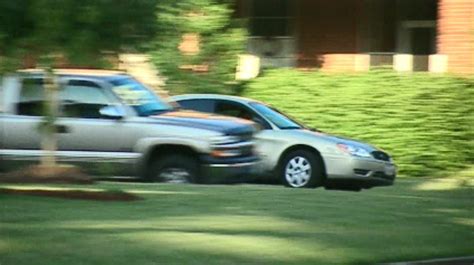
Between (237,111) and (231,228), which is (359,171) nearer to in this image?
(237,111)

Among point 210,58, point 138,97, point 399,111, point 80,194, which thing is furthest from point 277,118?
point 80,194

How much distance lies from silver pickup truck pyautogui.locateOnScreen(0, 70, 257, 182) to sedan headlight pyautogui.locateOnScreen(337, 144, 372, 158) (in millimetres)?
2311

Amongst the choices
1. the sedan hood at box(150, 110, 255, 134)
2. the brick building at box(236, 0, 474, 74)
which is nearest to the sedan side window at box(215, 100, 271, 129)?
the sedan hood at box(150, 110, 255, 134)

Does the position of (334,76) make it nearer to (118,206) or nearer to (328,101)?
(328,101)

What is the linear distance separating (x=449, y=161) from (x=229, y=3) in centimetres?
688

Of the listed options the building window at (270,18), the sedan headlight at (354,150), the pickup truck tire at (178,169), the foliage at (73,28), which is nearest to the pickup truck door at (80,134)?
the pickup truck tire at (178,169)

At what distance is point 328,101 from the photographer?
71.6 feet

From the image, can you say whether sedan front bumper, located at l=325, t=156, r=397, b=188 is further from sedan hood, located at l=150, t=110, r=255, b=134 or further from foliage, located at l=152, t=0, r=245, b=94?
foliage, located at l=152, t=0, r=245, b=94

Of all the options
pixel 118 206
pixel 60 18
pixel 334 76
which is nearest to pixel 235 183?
pixel 118 206

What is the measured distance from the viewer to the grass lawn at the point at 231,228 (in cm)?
959

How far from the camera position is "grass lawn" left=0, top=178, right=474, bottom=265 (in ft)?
31.5

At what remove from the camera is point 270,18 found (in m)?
26.5

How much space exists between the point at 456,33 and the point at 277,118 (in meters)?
5.22

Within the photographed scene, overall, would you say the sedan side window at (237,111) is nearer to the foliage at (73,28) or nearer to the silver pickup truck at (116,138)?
the silver pickup truck at (116,138)
